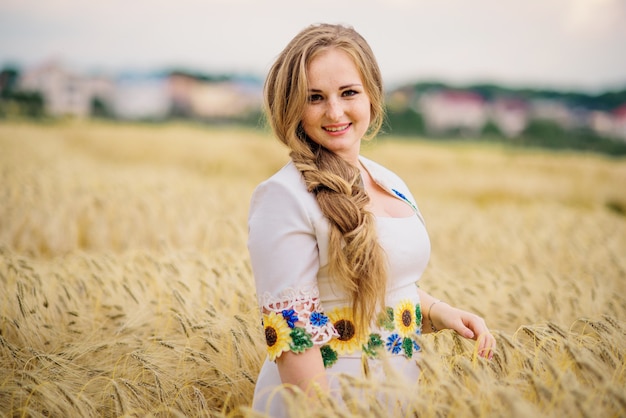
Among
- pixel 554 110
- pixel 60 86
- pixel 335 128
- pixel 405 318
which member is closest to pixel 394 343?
pixel 405 318

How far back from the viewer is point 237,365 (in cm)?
252

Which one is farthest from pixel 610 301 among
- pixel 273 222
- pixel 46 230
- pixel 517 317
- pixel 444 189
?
pixel 444 189

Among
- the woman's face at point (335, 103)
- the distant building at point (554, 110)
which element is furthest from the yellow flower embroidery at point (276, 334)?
the distant building at point (554, 110)

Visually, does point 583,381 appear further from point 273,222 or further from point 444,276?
point 444,276

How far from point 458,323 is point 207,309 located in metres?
1.18

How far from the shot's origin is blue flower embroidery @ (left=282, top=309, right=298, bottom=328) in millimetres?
1781

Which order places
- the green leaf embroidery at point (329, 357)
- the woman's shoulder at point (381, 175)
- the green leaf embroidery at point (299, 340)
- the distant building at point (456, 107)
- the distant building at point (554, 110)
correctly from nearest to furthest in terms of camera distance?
the green leaf embroidery at point (299, 340), the green leaf embroidery at point (329, 357), the woman's shoulder at point (381, 175), the distant building at point (554, 110), the distant building at point (456, 107)

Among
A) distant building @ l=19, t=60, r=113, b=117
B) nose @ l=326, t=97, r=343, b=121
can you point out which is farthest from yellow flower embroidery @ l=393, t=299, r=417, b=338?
distant building @ l=19, t=60, r=113, b=117

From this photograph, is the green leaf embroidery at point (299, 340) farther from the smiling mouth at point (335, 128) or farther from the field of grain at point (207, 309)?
the smiling mouth at point (335, 128)

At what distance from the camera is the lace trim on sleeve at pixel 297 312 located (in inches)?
70.2

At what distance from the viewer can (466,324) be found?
2.18 meters

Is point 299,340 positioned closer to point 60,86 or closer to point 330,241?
point 330,241

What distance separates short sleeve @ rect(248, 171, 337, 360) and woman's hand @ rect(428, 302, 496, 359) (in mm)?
556

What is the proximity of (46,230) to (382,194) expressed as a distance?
4.52 meters
